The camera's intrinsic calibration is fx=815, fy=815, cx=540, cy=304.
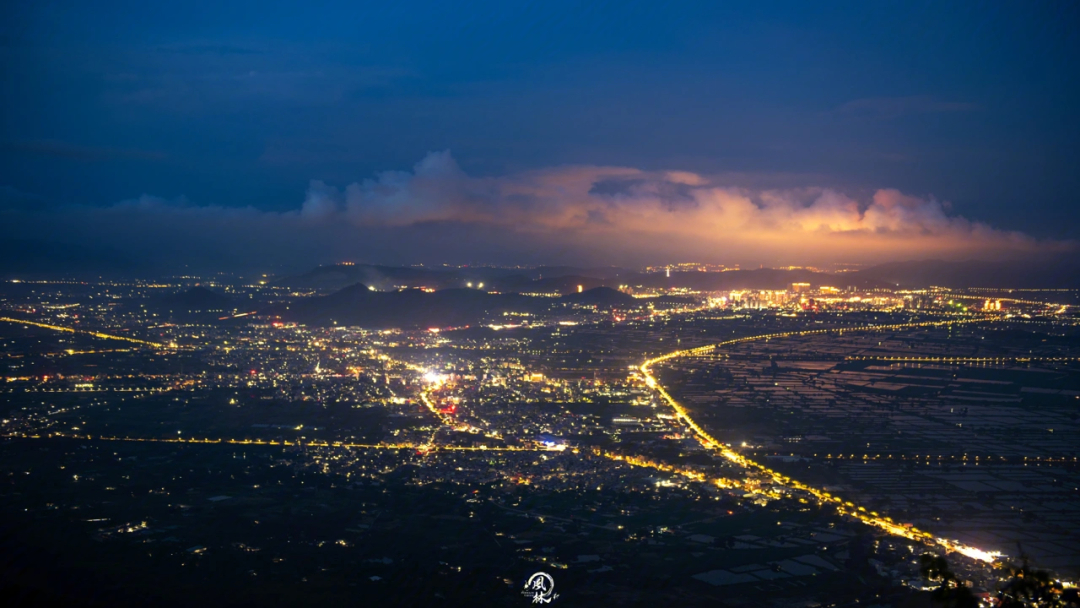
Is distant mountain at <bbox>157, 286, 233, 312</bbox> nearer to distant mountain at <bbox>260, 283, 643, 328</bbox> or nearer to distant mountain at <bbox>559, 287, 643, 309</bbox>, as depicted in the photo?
distant mountain at <bbox>260, 283, 643, 328</bbox>

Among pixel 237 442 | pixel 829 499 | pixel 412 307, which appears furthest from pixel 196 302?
pixel 829 499

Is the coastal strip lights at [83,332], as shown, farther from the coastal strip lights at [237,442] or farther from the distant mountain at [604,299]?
the distant mountain at [604,299]

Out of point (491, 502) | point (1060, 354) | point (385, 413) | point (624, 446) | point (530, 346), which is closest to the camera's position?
point (491, 502)

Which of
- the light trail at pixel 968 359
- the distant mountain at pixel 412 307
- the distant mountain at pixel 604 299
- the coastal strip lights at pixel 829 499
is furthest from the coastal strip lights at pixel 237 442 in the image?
the distant mountain at pixel 604 299

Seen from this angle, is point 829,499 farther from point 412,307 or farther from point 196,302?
point 196,302

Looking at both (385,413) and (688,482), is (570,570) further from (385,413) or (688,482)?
(385,413)

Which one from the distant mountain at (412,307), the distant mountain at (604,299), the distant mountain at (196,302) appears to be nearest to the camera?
the distant mountain at (412,307)

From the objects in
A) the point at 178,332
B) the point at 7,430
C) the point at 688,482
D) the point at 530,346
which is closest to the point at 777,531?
the point at 688,482
